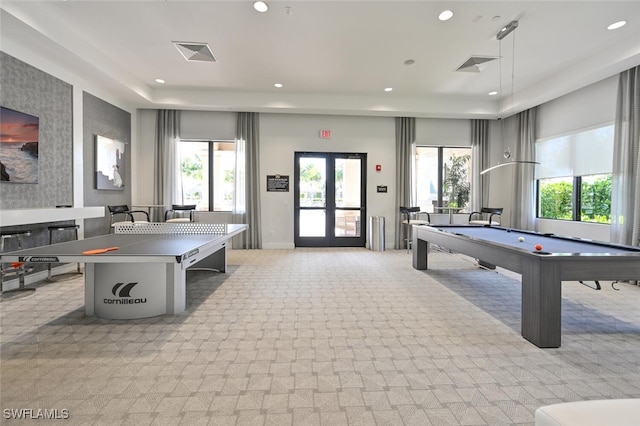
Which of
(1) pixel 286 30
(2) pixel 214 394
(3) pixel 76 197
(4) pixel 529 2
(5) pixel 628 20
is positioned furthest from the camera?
(3) pixel 76 197

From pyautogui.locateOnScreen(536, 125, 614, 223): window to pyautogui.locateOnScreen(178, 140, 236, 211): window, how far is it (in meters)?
7.56

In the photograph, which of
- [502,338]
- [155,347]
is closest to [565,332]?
[502,338]

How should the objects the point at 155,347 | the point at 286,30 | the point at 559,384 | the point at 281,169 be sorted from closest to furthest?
the point at 559,384, the point at 155,347, the point at 286,30, the point at 281,169

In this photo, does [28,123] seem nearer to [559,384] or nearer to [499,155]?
[559,384]

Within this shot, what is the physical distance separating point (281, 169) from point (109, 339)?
560 cm

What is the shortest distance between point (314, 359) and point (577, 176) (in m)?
6.83

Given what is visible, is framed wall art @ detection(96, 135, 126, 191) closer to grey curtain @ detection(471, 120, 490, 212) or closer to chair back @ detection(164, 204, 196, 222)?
chair back @ detection(164, 204, 196, 222)

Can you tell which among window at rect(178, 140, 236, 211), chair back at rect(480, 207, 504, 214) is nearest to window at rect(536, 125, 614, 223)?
chair back at rect(480, 207, 504, 214)

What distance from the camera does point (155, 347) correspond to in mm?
2471

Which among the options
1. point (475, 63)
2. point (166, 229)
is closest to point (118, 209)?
point (166, 229)

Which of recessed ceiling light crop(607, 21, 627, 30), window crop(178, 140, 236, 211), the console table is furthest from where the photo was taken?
window crop(178, 140, 236, 211)

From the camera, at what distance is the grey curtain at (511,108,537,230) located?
697 centimetres

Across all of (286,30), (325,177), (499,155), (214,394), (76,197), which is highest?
(286,30)
